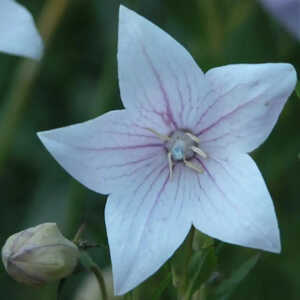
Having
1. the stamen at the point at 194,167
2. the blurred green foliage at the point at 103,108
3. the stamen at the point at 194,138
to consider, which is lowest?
the blurred green foliage at the point at 103,108

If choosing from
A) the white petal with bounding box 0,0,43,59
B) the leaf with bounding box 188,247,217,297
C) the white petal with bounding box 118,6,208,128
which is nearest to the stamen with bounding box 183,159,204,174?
the white petal with bounding box 118,6,208,128

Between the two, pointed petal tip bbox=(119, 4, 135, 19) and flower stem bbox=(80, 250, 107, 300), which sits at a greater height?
pointed petal tip bbox=(119, 4, 135, 19)

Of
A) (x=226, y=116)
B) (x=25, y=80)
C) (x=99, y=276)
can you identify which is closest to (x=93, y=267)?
(x=99, y=276)

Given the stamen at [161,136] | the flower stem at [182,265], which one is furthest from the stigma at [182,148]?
the flower stem at [182,265]

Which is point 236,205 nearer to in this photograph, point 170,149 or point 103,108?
point 170,149

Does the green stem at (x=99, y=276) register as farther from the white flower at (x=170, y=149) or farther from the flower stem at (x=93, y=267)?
the white flower at (x=170, y=149)

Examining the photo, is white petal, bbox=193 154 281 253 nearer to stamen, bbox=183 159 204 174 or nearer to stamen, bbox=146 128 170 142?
stamen, bbox=183 159 204 174

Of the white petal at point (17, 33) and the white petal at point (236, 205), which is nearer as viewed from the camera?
the white petal at point (236, 205)

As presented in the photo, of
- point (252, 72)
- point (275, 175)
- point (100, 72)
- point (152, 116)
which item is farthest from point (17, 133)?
point (252, 72)
